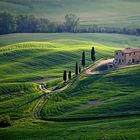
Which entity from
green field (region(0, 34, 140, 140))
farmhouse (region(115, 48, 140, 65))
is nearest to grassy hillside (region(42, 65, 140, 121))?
green field (region(0, 34, 140, 140))

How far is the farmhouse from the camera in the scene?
15812cm

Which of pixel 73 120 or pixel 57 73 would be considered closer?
pixel 73 120

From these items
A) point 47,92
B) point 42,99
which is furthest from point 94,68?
point 42,99

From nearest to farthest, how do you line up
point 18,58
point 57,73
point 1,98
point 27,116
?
point 27,116 → point 1,98 → point 57,73 → point 18,58

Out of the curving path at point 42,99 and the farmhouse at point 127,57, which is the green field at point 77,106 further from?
the farmhouse at point 127,57

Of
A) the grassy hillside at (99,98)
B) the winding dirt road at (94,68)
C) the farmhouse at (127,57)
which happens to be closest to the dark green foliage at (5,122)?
the grassy hillside at (99,98)

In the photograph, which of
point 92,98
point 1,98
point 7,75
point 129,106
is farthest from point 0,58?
point 129,106

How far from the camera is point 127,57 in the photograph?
158750mm

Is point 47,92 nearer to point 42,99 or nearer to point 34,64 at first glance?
point 42,99

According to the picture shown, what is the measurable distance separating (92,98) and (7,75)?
159ft

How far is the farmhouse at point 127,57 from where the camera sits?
158 meters

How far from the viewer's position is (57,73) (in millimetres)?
169000

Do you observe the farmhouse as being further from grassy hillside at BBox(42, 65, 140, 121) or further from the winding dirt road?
grassy hillside at BBox(42, 65, 140, 121)

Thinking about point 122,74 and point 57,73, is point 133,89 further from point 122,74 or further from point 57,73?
point 57,73
